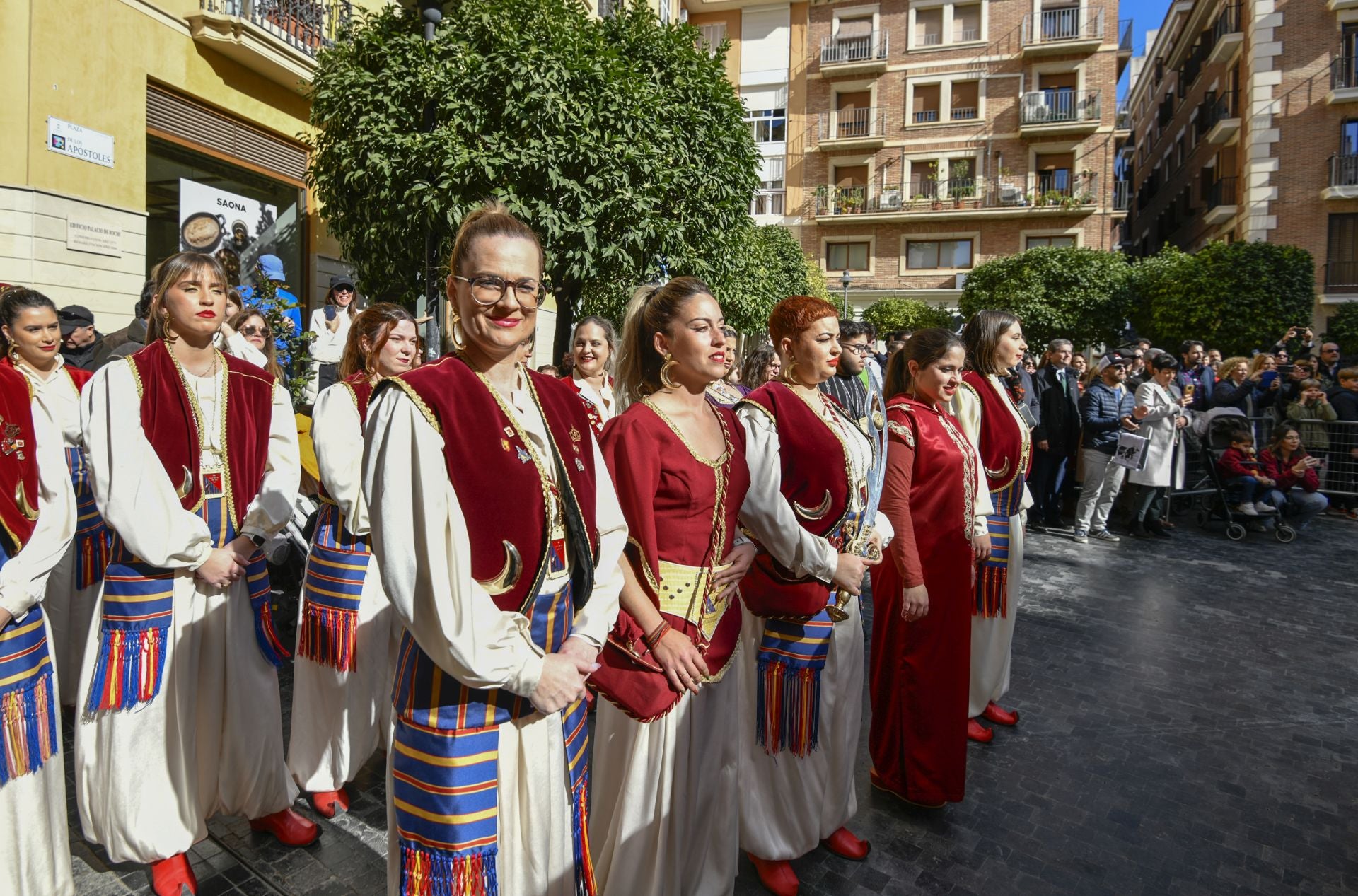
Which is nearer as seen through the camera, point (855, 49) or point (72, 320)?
point (72, 320)

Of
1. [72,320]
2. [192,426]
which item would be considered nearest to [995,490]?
[192,426]

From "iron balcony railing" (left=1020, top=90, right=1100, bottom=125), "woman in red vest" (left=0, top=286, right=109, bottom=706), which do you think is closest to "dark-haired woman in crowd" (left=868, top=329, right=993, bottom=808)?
"woman in red vest" (left=0, top=286, right=109, bottom=706)

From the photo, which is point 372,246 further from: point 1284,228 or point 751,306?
point 1284,228

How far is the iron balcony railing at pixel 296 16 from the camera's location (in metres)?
11.1

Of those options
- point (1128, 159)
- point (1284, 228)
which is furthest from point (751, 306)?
point (1128, 159)

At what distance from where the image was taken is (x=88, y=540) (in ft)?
13.4

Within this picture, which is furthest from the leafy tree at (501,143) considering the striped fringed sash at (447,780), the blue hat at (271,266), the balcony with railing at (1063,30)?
the balcony with railing at (1063,30)

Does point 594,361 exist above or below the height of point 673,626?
above

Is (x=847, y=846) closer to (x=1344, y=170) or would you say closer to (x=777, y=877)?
(x=777, y=877)

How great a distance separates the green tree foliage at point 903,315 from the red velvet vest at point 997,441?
2620 cm

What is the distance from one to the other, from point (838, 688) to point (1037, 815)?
50.4 inches

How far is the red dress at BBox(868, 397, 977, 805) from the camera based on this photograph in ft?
11.4

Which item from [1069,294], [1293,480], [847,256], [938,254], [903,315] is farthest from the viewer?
[847,256]

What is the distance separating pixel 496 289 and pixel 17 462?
67.0 inches
